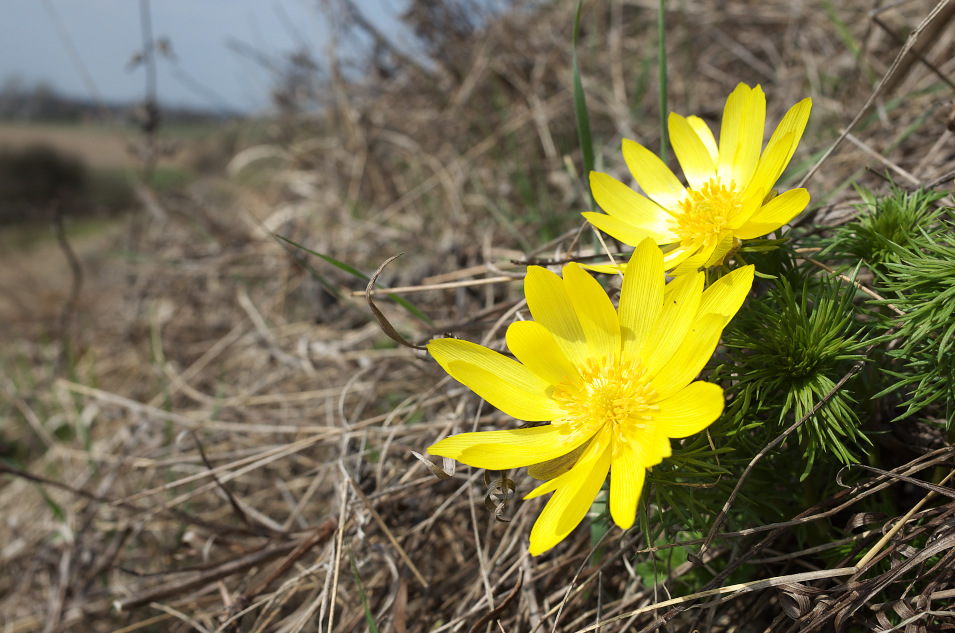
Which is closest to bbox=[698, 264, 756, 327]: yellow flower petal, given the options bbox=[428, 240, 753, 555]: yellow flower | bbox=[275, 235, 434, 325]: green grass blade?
bbox=[428, 240, 753, 555]: yellow flower

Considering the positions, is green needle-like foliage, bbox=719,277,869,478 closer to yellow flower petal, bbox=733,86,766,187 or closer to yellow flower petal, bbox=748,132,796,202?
yellow flower petal, bbox=748,132,796,202

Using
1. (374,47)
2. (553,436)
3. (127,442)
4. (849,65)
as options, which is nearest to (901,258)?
(553,436)

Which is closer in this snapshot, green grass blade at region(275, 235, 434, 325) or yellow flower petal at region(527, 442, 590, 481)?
yellow flower petal at region(527, 442, 590, 481)

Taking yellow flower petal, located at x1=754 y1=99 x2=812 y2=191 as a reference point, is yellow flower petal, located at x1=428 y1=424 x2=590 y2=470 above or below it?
below

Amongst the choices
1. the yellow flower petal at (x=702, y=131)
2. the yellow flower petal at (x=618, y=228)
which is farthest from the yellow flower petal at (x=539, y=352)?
the yellow flower petal at (x=702, y=131)

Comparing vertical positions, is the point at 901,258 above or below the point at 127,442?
above

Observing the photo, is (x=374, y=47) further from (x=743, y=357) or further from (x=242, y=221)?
(x=743, y=357)

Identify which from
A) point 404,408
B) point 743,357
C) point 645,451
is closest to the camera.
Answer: point 645,451
